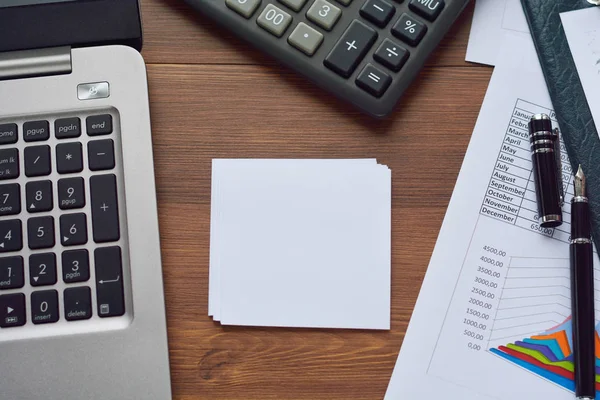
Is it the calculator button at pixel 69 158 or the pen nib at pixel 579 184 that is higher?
the pen nib at pixel 579 184

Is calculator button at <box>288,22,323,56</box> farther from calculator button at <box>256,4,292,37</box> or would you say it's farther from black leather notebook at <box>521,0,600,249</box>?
black leather notebook at <box>521,0,600,249</box>

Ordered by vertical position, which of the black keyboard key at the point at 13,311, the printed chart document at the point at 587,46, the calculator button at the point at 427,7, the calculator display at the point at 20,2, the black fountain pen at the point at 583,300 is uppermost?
the printed chart document at the point at 587,46

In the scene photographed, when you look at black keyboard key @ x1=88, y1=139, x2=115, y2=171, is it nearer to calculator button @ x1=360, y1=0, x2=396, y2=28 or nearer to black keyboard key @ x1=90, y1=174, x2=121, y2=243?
black keyboard key @ x1=90, y1=174, x2=121, y2=243

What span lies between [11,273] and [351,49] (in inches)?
10.9

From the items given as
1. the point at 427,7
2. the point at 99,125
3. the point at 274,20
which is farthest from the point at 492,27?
the point at 99,125

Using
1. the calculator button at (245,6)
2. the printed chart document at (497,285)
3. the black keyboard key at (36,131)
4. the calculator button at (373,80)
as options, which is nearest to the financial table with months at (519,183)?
the printed chart document at (497,285)

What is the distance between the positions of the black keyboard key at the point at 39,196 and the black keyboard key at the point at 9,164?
0.01 meters

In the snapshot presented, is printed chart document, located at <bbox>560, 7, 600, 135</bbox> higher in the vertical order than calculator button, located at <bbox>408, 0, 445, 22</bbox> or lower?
higher

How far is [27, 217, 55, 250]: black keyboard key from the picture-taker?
1.32 feet

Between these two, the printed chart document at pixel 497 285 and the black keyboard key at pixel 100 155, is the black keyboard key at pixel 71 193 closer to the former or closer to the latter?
the black keyboard key at pixel 100 155

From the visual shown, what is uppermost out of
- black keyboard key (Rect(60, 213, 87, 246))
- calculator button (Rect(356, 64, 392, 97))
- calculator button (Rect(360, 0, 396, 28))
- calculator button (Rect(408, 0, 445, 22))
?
calculator button (Rect(408, 0, 445, 22))

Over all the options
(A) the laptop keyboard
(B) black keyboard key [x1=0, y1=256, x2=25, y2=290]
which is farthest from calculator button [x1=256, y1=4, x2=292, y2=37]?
(B) black keyboard key [x1=0, y1=256, x2=25, y2=290]

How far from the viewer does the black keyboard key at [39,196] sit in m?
0.41

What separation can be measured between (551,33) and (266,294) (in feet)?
0.95
